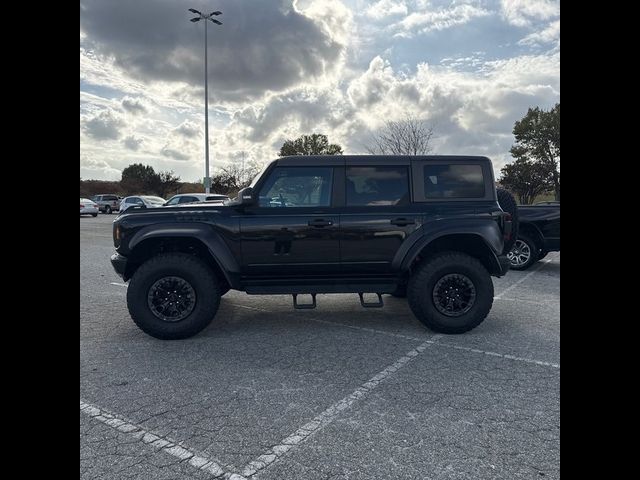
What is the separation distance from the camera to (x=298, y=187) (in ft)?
14.6

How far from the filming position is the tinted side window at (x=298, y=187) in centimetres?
441

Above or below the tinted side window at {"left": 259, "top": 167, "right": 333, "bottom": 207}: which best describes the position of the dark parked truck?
below

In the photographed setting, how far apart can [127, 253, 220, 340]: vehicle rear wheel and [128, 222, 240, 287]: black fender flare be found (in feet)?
0.65

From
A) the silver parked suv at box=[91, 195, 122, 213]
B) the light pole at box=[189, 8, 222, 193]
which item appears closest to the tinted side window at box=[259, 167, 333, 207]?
the light pole at box=[189, 8, 222, 193]

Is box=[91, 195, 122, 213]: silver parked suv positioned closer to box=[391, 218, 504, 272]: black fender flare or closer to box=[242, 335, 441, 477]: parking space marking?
box=[391, 218, 504, 272]: black fender flare

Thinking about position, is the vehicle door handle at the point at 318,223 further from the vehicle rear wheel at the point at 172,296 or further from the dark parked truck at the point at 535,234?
the dark parked truck at the point at 535,234

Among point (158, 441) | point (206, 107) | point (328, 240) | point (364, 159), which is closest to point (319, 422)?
point (158, 441)

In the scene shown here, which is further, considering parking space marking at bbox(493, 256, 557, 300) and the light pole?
the light pole

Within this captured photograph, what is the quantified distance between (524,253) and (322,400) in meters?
7.01

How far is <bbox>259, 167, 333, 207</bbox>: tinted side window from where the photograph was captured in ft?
14.5

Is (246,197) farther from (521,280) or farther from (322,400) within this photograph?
(521,280)

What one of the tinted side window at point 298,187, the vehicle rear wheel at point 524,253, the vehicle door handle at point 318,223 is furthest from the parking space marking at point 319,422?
the vehicle rear wheel at point 524,253
